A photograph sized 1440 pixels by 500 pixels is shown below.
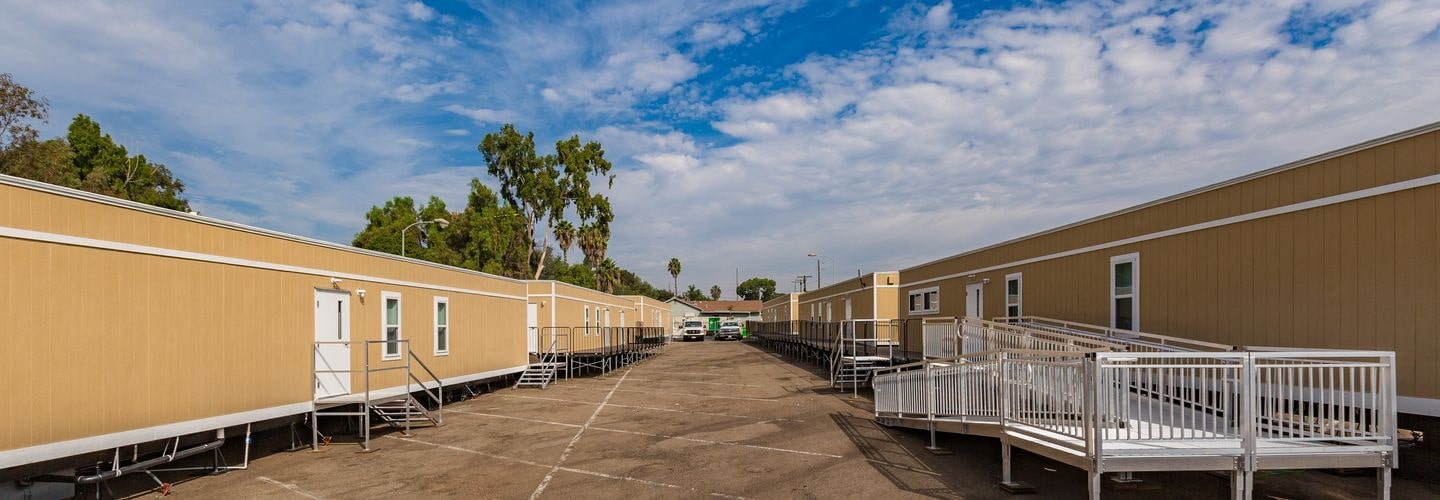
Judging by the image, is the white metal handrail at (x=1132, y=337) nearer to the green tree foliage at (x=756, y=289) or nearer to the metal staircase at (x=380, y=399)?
the metal staircase at (x=380, y=399)

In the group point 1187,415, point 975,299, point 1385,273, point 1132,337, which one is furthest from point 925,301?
point 1385,273

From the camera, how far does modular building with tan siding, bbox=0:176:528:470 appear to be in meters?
7.52

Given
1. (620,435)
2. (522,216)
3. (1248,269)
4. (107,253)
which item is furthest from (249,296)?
(522,216)

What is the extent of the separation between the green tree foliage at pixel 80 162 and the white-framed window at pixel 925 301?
2752 centimetres

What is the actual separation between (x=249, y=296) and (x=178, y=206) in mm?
36602

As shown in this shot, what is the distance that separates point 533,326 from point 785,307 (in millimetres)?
32401

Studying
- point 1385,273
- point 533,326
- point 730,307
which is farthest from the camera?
point 730,307

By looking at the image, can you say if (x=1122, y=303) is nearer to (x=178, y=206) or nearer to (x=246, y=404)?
(x=246, y=404)

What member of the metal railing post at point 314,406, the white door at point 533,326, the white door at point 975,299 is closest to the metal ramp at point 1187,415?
the white door at point 975,299

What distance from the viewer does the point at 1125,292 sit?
42.3 ft

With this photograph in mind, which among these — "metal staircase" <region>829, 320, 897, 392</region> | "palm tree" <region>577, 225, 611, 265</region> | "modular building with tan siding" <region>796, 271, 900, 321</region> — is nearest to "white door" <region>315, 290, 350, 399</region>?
"metal staircase" <region>829, 320, 897, 392</region>

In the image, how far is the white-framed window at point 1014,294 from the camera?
16859 mm

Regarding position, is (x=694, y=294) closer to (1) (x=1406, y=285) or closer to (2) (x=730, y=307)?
(2) (x=730, y=307)

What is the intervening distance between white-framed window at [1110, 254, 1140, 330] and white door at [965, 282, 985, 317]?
5.48 metres
